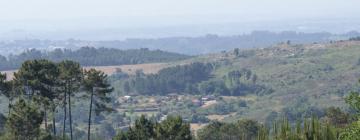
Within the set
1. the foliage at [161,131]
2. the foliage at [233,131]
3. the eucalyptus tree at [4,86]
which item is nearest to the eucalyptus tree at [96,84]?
the foliage at [161,131]

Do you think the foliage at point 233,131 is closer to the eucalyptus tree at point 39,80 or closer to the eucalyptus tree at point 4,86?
the eucalyptus tree at point 39,80

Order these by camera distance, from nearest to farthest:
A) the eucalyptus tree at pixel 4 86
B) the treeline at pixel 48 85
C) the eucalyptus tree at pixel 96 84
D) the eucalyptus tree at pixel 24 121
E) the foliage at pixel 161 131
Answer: the eucalyptus tree at pixel 24 121
the treeline at pixel 48 85
the foliage at pixel 161 131
the eucalyptus tree at pixel 4 86
the eucalyptus tree at pixel 96 84

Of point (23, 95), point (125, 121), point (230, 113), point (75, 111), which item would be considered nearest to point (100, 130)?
point (125, 121)

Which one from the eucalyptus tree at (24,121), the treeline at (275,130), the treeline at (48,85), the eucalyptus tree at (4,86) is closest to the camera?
the treeline at (275,130)

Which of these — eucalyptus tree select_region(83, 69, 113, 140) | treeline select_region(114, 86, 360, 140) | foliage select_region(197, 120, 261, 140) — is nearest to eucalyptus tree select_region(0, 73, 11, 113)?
eucalyptus tree select_region(83, 69, 113, 140)

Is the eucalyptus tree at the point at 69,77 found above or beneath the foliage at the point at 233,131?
above

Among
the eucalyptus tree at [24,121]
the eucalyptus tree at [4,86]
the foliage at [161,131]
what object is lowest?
the foliage at [161,131]

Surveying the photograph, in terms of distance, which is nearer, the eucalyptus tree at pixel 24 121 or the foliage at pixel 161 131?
the eucalyptus tree at pixel 24 121

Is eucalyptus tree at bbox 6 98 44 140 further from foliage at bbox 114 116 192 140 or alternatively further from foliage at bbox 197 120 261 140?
foliage at bbox 197 120 261 140

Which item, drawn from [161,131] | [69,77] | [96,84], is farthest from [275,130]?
[69,77]

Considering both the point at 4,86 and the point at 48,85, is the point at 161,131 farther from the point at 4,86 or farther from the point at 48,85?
the point at 4,86

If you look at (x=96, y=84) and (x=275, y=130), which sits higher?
(x=96, y=84)

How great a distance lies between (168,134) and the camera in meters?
49.9

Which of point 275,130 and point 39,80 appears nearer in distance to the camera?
point 275,130
